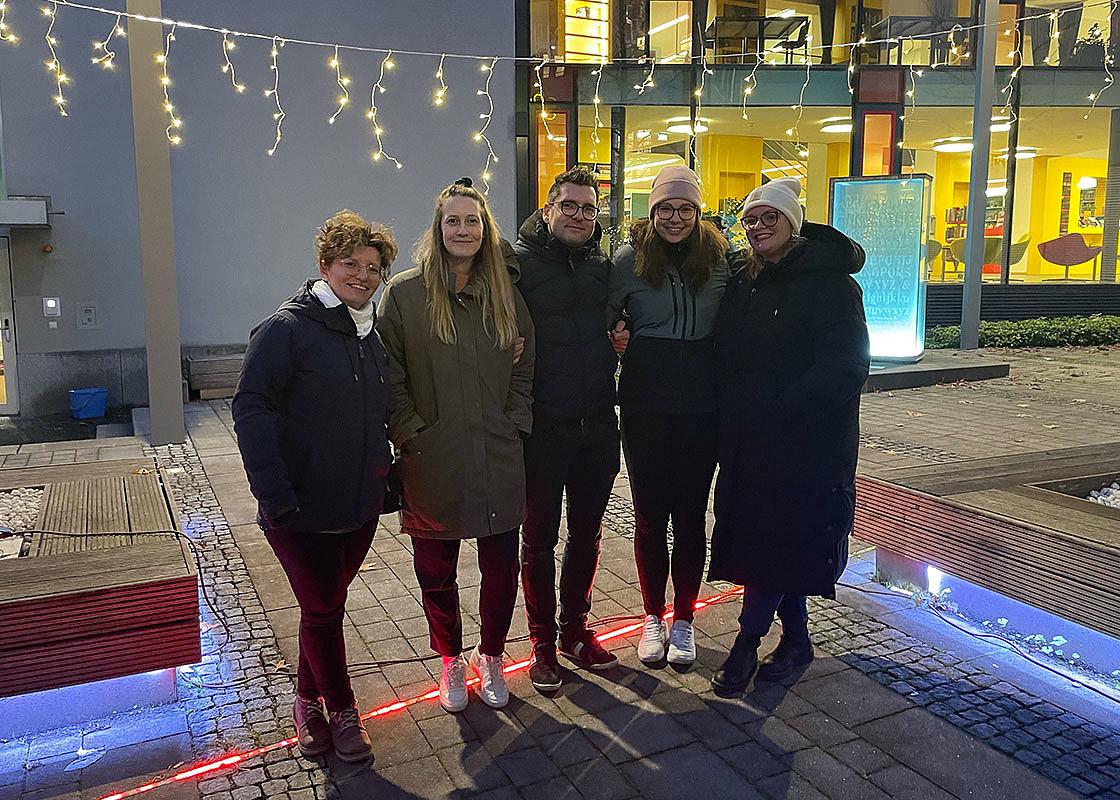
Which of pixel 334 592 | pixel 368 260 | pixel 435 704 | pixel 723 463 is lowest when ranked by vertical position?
pixel 435 704

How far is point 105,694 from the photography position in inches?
124

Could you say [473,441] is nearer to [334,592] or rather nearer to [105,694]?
[334,592]

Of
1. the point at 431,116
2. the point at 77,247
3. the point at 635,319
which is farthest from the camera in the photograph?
the point at 431,116

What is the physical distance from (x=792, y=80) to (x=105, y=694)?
49.4 ft

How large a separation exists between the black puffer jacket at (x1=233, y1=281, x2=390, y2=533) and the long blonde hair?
0.29 meters

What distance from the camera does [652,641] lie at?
3502 millimetres

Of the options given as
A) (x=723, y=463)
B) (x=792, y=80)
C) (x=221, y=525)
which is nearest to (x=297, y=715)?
(x=723, y=463)

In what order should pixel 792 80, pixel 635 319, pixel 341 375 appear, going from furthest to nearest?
pixel 792 80 < pixel 635 319 < pixel 341 375

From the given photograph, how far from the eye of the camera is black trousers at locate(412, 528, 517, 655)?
309 centimetres

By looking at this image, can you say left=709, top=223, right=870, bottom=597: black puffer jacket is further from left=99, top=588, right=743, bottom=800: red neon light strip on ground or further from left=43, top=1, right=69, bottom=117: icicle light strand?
left=43, top=1, right=69, bottom=117: icicle light strand

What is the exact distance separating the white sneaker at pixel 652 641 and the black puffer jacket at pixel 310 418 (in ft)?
4.30

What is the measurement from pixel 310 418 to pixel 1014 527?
8.66 ft

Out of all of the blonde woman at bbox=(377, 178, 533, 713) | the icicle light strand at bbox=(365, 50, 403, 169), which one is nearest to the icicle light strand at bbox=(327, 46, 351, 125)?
the icicle light strand at bbox=(365, 50, 403, 169)

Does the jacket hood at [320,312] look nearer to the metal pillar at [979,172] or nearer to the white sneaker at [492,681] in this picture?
the white sneaker at [492,681]
